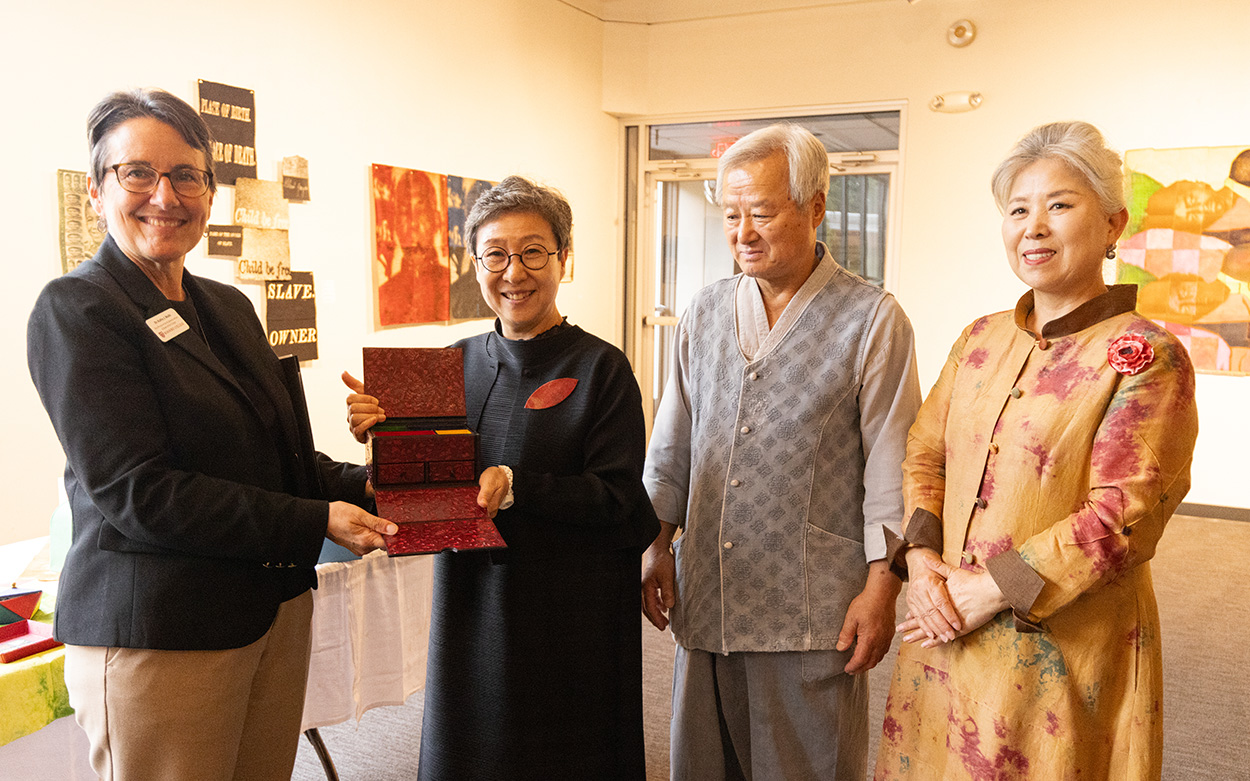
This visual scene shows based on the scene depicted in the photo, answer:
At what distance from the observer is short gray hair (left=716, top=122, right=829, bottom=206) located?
68.2 inches

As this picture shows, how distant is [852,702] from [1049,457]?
2.34 feet

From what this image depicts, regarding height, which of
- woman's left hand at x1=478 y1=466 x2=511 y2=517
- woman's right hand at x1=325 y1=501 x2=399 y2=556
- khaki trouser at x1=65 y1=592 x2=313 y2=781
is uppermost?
woman's left hand at x1=478 y1=466 x2=511 y2=517

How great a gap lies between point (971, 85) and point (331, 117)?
170 inches

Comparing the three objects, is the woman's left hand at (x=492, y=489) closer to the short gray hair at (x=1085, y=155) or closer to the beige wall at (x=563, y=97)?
the short gray hair at (x=1085, y=155)

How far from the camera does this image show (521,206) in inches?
66.1

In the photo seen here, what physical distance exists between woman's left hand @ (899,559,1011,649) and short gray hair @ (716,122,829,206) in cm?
76

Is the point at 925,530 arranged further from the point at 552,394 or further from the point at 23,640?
the point at 23,640

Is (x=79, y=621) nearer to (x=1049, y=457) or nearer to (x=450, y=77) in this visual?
(x=1049, y=457)

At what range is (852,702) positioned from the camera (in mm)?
1796

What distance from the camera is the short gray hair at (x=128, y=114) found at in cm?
135

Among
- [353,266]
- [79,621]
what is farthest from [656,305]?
[79,621]

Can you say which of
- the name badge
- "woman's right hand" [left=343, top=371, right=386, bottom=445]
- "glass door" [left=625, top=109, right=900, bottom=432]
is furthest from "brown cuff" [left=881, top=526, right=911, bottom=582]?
"glass door" [left=625, top=109, right=900, bottom=432]

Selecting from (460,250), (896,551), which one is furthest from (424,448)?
(460,250)

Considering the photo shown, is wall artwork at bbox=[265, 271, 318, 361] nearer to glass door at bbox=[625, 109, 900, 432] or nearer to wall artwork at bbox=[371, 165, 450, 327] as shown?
wall artwork at bbox=[371, 165, 450, 327]
